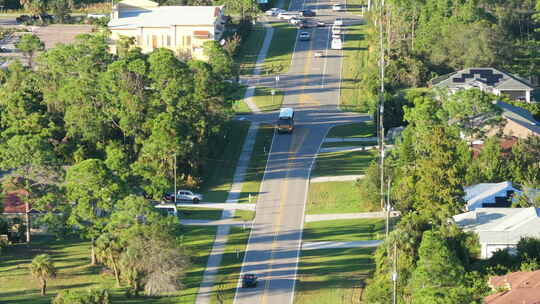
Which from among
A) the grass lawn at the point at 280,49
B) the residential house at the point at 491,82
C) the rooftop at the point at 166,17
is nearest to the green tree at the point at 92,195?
the residential house at the point at 491,82

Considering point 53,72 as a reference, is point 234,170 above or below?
below

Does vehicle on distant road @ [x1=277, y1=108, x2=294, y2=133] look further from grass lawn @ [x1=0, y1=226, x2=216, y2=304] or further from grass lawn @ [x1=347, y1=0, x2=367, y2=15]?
grass lawn @ [x1=347, y1=0, x2=367, y2=15]

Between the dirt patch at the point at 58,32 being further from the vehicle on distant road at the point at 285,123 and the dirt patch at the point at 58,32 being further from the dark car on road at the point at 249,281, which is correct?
the dark car on road at the point at 249,281

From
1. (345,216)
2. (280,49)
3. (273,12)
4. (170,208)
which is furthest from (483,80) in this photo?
(273,12)

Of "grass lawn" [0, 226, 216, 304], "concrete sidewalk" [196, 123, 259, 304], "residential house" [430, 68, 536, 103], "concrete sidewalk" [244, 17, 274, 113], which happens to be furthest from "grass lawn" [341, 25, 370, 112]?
"grass lawn" [0, 226, 216, 304]

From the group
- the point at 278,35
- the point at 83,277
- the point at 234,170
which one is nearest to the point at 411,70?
the point at 278,35

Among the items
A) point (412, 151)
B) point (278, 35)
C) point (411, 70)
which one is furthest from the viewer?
point (278, 35)

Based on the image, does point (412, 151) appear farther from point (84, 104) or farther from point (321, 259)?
point (84, 104)
